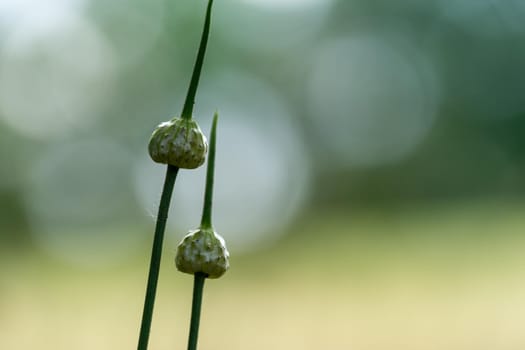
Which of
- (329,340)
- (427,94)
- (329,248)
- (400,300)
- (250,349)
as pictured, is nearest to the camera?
(250,349)

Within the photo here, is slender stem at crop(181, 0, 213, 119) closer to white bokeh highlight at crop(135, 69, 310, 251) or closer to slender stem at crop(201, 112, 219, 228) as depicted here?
slender stem at crop(201, 112, 219, 228)

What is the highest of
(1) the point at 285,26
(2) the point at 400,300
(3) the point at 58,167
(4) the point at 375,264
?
(1) the point at 285,26

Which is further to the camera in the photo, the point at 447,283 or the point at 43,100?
the point at 43,100

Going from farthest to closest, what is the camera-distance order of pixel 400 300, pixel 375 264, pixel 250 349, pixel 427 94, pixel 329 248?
pixel 427 94 → pixel 329 248 → pixel 375 264 → pixel 400 300 → pixel 250 349

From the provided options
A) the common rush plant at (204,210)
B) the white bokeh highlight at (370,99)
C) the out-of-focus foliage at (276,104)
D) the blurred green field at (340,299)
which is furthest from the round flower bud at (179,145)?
the white bokeh highlight at (370,99)

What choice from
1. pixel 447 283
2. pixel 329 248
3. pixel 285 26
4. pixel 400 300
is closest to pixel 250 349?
pixel 400 300

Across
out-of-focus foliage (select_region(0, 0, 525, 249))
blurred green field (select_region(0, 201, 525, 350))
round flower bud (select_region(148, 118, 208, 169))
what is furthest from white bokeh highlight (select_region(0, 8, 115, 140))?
round flower bud (select_region(148, 118, 208, 169))

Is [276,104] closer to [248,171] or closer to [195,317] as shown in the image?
[248,171]

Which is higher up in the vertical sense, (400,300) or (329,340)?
(400,300)

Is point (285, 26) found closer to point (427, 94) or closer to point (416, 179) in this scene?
point (427, 94)
